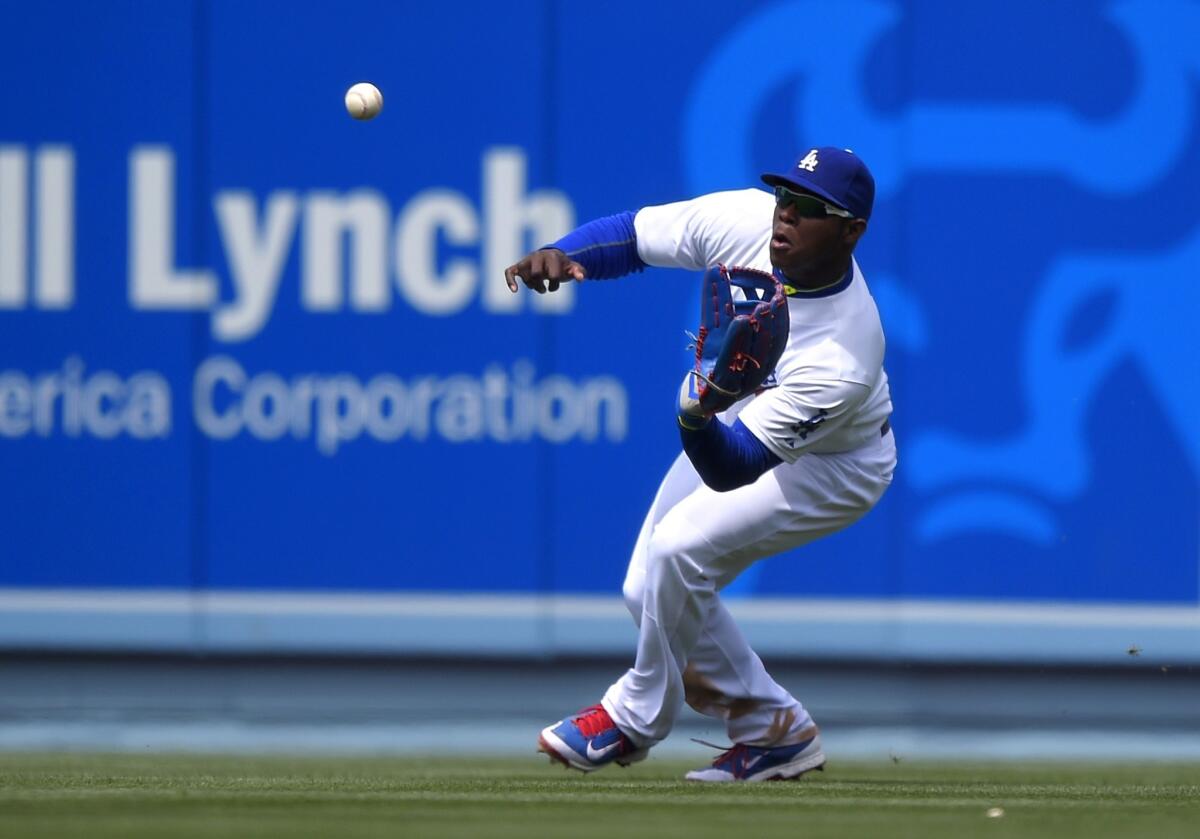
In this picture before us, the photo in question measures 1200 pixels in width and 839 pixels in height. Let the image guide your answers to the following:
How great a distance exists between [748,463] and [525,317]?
9.61 ft

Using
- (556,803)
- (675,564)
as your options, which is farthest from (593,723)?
(556,803)

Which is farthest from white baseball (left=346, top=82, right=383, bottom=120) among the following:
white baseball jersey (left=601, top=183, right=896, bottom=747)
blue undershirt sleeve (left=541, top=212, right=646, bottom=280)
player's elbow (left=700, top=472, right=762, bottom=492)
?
player's elbow (left=700, top=472, right=762, bottom=492)

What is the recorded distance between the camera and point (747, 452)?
16.6ft

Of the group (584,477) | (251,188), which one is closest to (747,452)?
(584,477)

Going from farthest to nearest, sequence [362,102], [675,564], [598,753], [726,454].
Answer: [362,102] < [598,753] < [675,564] < [726,454]

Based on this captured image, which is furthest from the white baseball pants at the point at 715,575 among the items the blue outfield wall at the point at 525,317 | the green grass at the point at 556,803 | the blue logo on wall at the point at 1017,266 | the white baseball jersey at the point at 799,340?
the blue logo on wall at the point at 1017,266

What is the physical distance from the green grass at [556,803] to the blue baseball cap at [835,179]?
1.48m

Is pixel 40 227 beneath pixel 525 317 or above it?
above

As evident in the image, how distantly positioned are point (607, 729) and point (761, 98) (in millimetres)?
3148

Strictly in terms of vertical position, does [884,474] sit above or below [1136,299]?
below

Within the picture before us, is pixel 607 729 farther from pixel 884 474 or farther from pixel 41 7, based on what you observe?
pixel 41 7

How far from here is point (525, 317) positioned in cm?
787

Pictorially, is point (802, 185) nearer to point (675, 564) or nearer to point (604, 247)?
point (604, 247)

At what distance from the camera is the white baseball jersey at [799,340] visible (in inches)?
202
